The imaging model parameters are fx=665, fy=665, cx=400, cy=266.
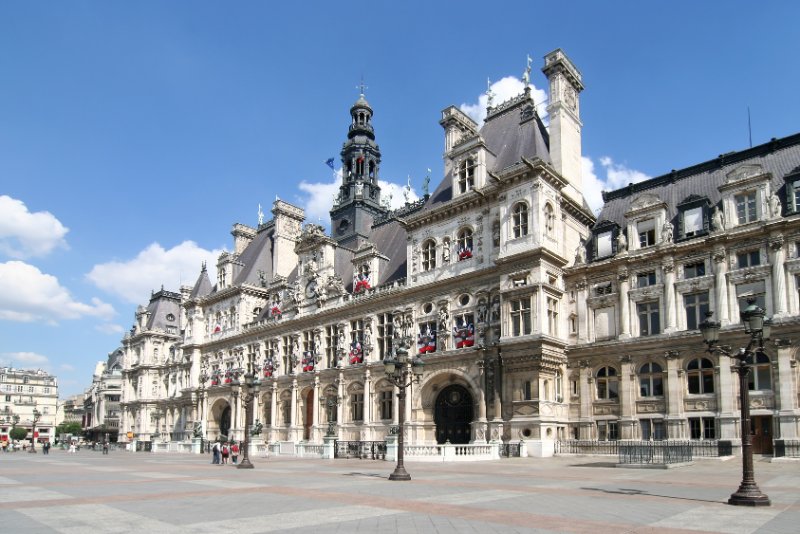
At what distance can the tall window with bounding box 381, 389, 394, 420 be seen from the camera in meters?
49.2

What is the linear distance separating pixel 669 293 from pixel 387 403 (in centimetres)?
2174

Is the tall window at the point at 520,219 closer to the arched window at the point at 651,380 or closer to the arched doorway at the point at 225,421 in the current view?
the arched window at the point at 651,380

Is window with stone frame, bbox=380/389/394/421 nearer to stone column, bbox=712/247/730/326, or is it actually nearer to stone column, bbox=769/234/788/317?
stone column, bbox=712/247/730/326

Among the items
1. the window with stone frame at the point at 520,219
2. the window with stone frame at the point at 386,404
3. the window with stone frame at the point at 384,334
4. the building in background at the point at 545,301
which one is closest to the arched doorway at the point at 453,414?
the building in background at the point at 545,301

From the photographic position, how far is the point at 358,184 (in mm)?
67812

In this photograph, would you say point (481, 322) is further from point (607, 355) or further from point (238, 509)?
point (238, 509)

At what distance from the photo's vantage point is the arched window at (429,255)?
47812 millimetres

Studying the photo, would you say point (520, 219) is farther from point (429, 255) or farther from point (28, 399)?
point (28, 399)

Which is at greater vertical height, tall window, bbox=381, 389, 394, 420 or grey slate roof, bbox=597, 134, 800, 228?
grey slate roof, bbox=597, 134, 800, 228

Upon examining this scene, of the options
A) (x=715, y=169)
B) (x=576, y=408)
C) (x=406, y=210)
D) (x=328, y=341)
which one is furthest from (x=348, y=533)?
(x=406, y=210)

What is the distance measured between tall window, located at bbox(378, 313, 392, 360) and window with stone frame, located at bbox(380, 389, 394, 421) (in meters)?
2.64

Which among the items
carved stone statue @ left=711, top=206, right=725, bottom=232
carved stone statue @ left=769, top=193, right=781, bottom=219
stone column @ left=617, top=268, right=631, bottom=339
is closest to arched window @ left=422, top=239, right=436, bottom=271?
stone column @ left=617, top=268, right=631, bottom=339

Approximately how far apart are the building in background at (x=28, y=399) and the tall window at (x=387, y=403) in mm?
126966

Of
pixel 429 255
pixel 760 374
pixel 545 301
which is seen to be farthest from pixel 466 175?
pixel 760 374
